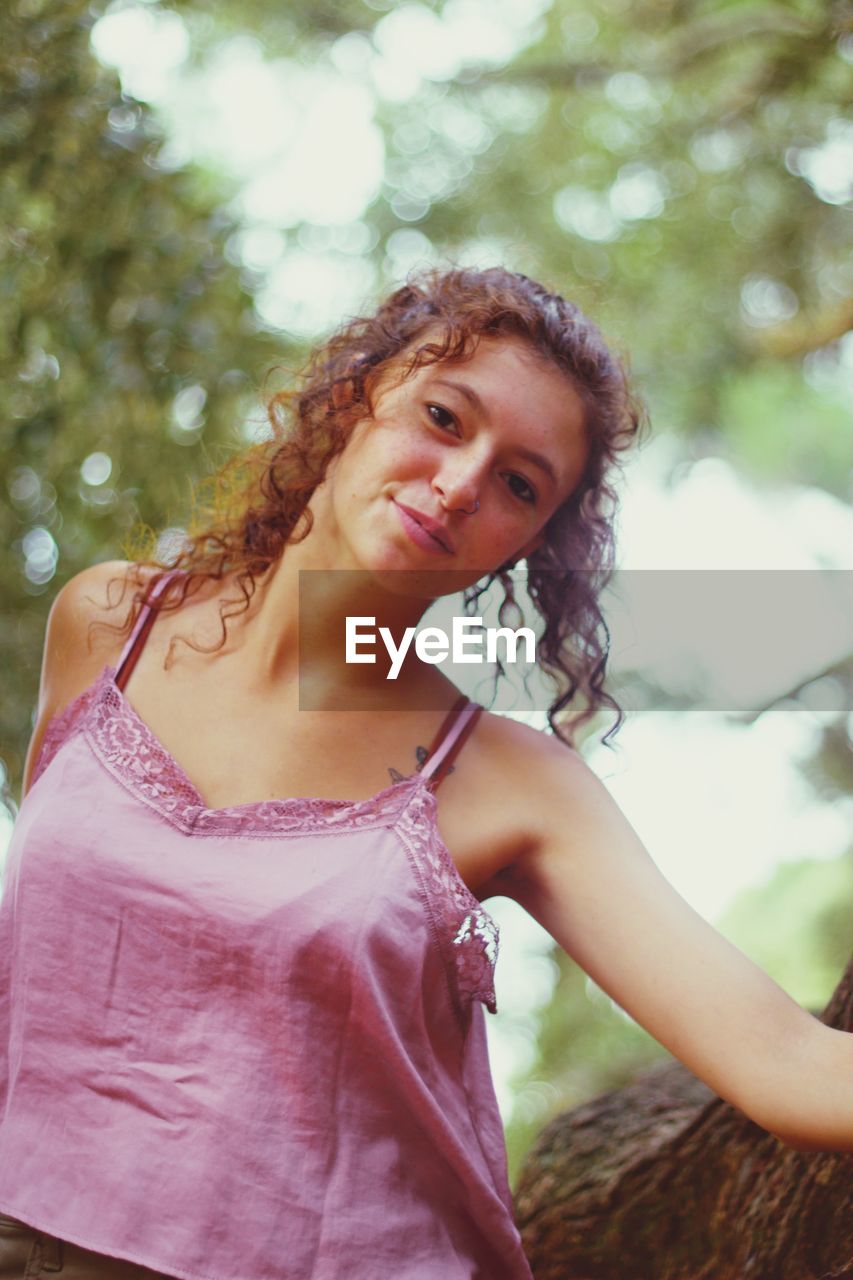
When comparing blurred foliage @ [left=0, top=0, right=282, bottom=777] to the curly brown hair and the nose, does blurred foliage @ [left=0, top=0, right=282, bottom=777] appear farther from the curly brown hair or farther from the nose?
the nose

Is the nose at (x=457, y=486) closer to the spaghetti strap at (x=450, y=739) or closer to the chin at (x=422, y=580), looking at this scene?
the chin at (x=422, y=580)

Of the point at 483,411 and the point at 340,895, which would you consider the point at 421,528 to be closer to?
the point at 483,411

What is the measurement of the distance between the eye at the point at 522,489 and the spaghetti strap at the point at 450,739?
0.27 m

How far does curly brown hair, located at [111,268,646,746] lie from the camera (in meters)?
1.67

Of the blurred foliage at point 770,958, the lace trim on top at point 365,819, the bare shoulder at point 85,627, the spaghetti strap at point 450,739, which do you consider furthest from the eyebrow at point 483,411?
the blurred foliage at point 770,958

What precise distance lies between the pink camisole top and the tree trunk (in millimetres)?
326

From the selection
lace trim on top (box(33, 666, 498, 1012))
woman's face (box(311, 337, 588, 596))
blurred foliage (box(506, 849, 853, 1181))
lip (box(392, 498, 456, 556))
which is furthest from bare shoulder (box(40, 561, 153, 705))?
blurred foliage (box(506, 849, 853, 1181))

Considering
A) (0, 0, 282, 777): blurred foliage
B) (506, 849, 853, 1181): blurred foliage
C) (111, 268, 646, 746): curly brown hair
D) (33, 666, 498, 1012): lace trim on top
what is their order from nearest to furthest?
1. (33, 666, 498, 1012): lace trim on top
2. (111, 268, 646, 746): curly brown hair
3. (0, 0, 282, 777): blurred foliage
4. (506, 849, 853, 1181): blurred foliage

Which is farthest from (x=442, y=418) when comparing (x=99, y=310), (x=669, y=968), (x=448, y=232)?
(x=448, y=232)

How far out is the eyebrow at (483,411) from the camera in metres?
1.58

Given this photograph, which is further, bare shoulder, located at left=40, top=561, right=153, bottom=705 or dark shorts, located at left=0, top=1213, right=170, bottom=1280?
bare shoulder, located at left=40, top=561, right=153, bottom=705

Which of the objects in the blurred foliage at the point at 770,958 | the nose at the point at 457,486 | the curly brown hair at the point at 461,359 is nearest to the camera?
the nose at the point at 457,486

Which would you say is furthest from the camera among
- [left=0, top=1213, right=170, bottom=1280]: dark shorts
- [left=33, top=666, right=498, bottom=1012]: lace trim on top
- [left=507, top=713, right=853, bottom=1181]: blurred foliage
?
[left=507, top=713, right=853, bottom=1181]: blurred foliage

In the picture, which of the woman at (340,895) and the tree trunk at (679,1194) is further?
the tree trunk at (679,1194)
